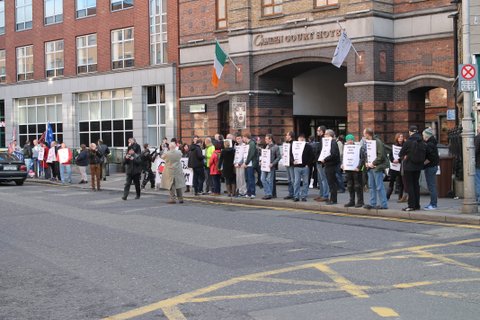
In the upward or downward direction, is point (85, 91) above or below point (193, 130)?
above

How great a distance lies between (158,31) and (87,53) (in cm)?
609

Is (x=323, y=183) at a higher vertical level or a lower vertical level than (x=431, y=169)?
lower

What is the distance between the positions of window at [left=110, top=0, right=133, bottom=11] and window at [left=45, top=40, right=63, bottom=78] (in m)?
5.23

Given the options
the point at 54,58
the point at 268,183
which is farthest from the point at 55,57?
the point at 268,183

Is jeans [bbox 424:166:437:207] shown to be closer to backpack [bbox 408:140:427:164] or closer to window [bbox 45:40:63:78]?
backpack [bbox 408:140:427:164]

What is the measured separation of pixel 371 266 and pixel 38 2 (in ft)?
119

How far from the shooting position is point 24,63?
42.0 m

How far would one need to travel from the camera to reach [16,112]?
43062 millimetres

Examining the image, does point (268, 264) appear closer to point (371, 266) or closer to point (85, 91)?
point (371, 266)

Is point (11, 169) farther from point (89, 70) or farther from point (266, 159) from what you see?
point (266, 159)

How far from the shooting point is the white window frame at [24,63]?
1634 inches

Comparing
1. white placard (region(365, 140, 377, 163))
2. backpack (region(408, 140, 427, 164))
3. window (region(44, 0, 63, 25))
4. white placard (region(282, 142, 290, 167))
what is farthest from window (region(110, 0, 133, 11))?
backpack (region(408, 140, 427, 164))

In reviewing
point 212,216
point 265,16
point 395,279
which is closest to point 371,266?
point 395,279

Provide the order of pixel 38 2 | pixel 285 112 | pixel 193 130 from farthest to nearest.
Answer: pixel 38 2 < pixel 193 130 < pixel 285 112
